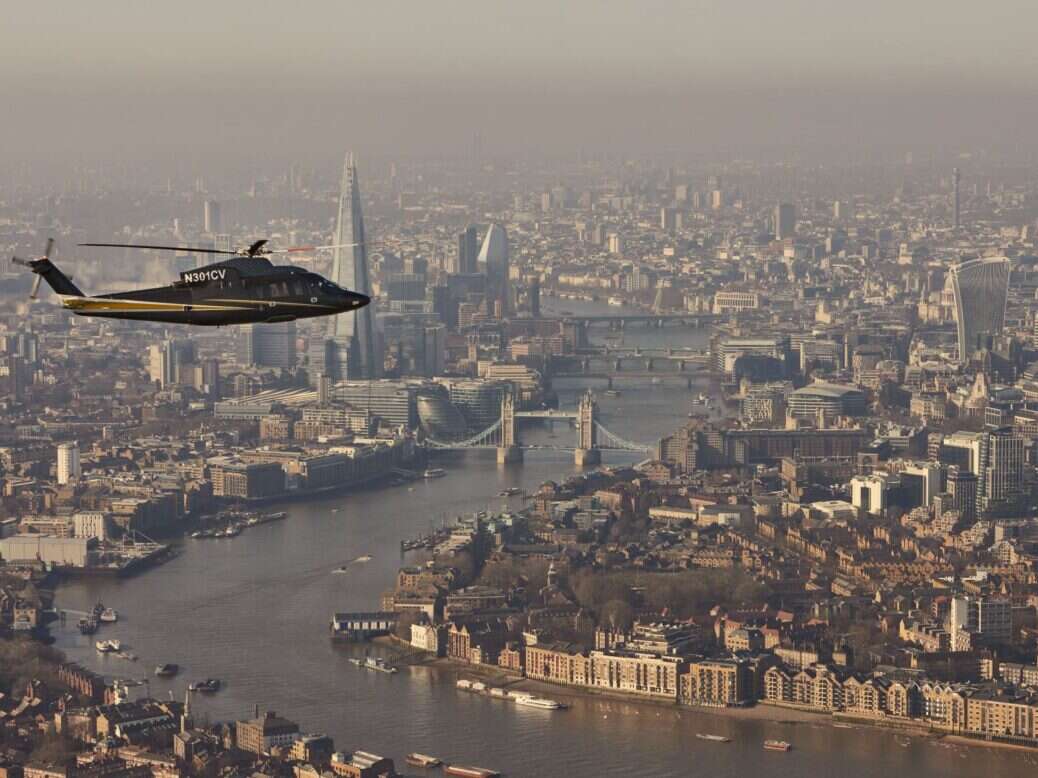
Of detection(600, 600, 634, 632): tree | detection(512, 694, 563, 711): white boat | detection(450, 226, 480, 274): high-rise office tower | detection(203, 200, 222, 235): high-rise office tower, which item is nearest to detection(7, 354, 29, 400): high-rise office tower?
detection(203, 200, 222, 235): high-rise office tower

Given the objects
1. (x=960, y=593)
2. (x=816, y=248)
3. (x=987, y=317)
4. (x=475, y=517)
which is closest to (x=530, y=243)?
(x=816, y=248)

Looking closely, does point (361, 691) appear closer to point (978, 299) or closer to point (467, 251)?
point (978, 299)

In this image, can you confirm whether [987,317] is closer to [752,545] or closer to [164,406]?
[164,406]

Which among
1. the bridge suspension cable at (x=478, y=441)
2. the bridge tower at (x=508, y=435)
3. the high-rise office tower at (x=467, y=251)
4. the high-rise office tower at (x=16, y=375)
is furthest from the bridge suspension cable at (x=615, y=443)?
the high-rise office tower at (x=467, y=251)

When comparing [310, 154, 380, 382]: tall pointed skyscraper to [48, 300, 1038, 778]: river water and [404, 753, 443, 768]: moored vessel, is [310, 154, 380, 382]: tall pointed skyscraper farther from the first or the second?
[404, 753, 443, 768]: moored vessel

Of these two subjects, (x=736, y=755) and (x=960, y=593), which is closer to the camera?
(x=736, y=755)

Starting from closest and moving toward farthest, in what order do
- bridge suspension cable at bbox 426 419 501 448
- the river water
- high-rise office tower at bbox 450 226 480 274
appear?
1. the river water
2. bridge suspension cable at bbox 426 419 501 448
3. high-rise office tower at bbox 450 226 480 274
